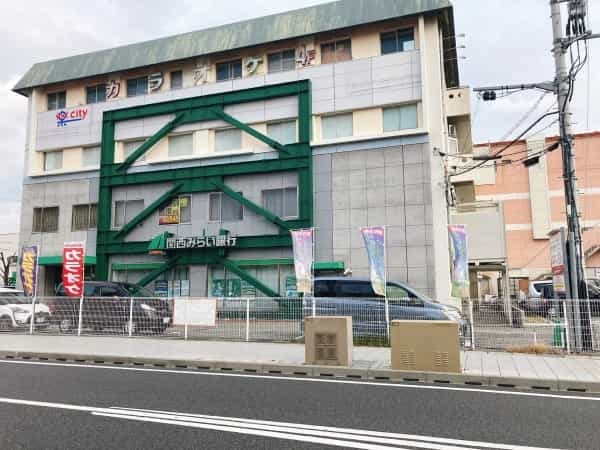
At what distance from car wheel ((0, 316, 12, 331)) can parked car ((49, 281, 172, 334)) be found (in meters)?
1.74

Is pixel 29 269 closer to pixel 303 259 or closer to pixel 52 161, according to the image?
pixel 303 259

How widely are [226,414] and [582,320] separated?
8852mm

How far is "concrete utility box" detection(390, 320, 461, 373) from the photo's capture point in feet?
28.9

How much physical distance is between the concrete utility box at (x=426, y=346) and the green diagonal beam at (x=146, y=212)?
19053mm

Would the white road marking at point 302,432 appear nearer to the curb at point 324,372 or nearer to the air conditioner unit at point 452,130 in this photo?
the curb at point 324,372

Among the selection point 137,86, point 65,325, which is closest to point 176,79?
point 137,86

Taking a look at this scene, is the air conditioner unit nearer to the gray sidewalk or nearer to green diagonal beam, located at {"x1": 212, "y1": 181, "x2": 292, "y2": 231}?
green diagonal beam, located at {"x1": 212, "y1": 181, "x2": 292, "y2": 231}

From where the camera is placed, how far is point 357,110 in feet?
77.6

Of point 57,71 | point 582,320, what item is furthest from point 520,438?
point 57,71

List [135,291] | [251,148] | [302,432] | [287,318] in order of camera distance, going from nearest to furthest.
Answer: [302,432] → [287,318] → [135,291] → [251,148]

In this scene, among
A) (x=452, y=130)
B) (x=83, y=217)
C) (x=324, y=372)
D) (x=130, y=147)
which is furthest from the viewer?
(x=83, y=217)

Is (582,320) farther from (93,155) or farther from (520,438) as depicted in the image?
(93,155)

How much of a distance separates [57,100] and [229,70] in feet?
37.2

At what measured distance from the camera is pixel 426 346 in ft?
29.3
